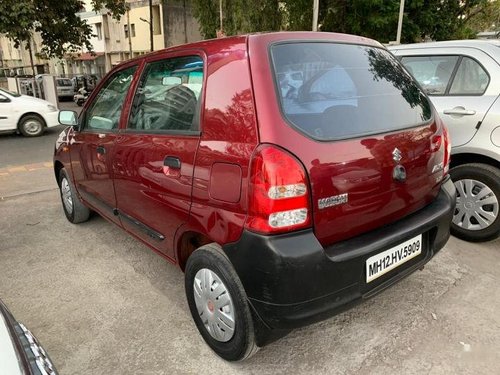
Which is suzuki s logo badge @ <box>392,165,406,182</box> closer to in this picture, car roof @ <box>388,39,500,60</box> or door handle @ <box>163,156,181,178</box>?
door handle @ <box>163,156,181,178</box>

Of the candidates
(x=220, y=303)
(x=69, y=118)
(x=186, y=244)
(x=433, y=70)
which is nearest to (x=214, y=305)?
(x=220, y=303)

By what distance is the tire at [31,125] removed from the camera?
10.2m

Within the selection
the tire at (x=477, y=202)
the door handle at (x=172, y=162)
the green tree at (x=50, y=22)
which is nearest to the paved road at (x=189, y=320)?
the tire at (x=477, y=202)

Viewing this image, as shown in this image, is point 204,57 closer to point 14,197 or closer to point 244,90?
point 244,90

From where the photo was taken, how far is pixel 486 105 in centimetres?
335

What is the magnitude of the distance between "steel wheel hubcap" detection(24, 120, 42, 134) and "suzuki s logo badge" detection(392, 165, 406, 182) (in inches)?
411

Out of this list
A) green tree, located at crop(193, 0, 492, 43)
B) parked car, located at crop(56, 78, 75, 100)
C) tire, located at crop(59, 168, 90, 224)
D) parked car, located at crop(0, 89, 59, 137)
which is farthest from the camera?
parked car, located at crop(56, 78, 75, 100)

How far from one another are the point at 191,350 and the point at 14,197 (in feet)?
13.6

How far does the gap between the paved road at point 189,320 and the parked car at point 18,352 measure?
85 cm

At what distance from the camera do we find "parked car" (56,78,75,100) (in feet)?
69.1

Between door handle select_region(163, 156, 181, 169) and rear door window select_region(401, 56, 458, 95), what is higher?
rear door window select_region(401, 56, 458, 95)

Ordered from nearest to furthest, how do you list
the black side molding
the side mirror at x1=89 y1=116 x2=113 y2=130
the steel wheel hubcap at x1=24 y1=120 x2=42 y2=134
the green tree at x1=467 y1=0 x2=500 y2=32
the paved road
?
the paved road
the black side molding
the side mirror at x1=89 y1=116 x2=113 y2=130
the steel wheel hubcap at x1=24 y1=120 x2=42 y2=134
the green tree at x1=467 y1=0 x2=500 y2=32

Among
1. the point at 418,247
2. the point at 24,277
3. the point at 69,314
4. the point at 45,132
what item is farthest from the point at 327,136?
the point at 45,132

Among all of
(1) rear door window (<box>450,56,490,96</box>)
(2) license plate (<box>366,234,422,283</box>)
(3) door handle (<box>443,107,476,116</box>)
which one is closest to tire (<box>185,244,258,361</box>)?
(2) license plate (<box>366,234,422,283</box>)
